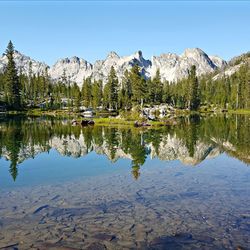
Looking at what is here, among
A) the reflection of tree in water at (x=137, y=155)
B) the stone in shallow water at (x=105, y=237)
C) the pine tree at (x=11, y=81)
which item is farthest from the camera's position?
the pine tree at (x=11, y=81)

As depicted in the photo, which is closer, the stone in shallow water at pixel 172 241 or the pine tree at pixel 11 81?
the stone in shallow water at pixel 172 241

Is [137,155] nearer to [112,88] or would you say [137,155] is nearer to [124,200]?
[124,200]

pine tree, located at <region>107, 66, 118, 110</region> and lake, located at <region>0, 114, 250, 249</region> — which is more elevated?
pine tree, located at <region>107, 66, 118, 110</region>

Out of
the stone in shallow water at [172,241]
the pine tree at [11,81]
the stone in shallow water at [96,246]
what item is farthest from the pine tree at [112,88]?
the stone in shallow water at [96,246]

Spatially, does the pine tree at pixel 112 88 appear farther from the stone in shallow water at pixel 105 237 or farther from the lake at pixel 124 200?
the stone in shallow water at pixel 105 237

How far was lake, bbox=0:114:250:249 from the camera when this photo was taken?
49.6ft

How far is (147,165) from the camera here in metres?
32.9

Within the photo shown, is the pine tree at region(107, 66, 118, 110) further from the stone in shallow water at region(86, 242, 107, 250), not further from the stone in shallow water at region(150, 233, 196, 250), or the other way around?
the stone in shallow water at region(86, 242, 107, 250)

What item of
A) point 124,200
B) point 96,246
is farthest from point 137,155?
point 96,246

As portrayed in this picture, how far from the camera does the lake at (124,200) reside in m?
15.1

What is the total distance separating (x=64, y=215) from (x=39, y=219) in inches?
54.8

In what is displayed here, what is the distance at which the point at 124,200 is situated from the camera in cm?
2109

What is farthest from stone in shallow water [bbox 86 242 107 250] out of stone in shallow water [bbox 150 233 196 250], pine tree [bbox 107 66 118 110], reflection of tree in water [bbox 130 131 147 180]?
pine tree [bbox 107 66 118 110]

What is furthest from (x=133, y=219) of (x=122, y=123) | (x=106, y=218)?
(x=122, y=123)
